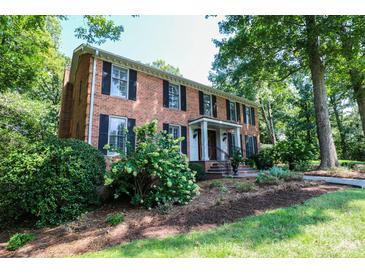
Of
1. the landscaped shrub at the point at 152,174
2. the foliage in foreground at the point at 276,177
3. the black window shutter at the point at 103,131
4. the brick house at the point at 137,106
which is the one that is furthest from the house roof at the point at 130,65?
the foliage in foreground at the point at 276,177

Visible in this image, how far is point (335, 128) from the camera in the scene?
2698cm

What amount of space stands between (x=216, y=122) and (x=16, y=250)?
34.1ft

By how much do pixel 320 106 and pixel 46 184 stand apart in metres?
11.7

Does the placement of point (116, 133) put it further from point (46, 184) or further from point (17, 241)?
point (17, 241)

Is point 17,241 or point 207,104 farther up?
point 207,104

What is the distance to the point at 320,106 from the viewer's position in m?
10.0

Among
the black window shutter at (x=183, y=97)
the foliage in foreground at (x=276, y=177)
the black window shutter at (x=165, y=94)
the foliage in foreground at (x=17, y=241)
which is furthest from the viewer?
the black window shutter at (x=183, y=97)

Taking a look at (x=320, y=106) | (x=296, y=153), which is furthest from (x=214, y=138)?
(x=320, y=106)

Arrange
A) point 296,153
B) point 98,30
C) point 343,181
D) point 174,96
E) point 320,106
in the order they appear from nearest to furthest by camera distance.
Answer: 1. point 98,30
2. point 343,181
3. point 320,106
4. point 296,153
5. point 174,96

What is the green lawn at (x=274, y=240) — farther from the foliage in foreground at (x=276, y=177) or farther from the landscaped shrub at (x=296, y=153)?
the landscaped shrub at (x=296, y=153)

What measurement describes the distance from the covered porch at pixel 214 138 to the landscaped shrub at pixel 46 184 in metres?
7.47

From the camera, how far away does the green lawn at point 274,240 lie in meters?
2.53
